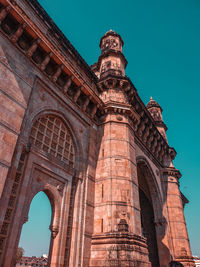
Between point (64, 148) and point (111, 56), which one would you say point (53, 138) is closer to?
point (64, 148)

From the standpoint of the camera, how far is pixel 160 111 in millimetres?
21516

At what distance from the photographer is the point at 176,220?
15039mm

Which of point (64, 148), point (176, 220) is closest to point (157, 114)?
point (176, 220)

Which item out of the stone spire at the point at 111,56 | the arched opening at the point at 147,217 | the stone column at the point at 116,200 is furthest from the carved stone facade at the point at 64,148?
the arched opening at the point at 147,217

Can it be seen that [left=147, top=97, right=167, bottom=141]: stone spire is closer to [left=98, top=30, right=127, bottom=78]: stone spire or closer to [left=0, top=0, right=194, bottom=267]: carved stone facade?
[left=98, top=30, right=127, bottom=78]: stone spire

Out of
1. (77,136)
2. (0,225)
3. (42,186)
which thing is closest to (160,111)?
(77,136)

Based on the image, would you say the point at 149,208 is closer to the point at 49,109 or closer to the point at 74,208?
the point at 74,208

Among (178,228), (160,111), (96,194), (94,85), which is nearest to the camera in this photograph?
(96,194)

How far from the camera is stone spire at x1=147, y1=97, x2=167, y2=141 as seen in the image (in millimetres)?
20086

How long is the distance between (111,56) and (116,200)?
8613 mm

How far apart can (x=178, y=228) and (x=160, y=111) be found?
10709 mm

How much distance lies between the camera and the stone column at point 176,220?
13.7m

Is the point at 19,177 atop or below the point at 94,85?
below

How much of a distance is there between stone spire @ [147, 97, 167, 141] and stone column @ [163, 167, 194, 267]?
13.7 feet
